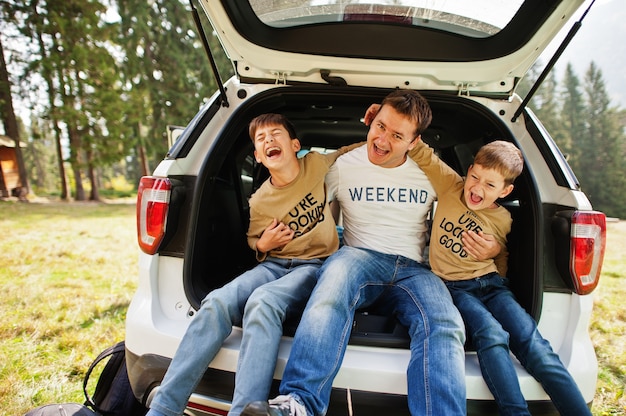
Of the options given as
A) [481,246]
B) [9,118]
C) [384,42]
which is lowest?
[481,246]

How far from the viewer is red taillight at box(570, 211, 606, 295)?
4.17 ft

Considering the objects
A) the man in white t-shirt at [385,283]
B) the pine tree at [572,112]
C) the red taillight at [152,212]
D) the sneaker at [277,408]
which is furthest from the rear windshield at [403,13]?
the pine tree at [572,112]

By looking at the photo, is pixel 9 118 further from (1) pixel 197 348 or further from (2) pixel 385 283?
(2) pixel 385 283

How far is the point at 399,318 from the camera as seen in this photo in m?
1.38

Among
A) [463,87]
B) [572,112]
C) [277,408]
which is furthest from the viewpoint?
[572,112]

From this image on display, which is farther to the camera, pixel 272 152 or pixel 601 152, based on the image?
pixel 601 152

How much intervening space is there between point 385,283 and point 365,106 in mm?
1016

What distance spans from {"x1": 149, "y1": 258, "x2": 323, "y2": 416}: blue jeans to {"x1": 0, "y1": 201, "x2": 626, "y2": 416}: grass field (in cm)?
103

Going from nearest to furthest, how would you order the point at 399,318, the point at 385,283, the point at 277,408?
the point at 277,408, the point at 399,318, the point at 385,283

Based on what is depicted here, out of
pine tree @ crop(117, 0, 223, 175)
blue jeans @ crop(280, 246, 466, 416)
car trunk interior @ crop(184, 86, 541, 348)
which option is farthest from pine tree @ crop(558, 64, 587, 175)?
blue jeans @ crop(280, 246, 466, 416)

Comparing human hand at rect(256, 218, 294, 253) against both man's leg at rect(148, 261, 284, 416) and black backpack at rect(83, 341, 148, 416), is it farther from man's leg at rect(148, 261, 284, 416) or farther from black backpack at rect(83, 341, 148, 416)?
black backpack at rect(83, 341, 148, 416)

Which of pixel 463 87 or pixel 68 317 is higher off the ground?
pixel 463 87

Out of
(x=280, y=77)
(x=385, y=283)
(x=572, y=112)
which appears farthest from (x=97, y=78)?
(x=572, y=112)

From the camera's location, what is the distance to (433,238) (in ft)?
5.28
